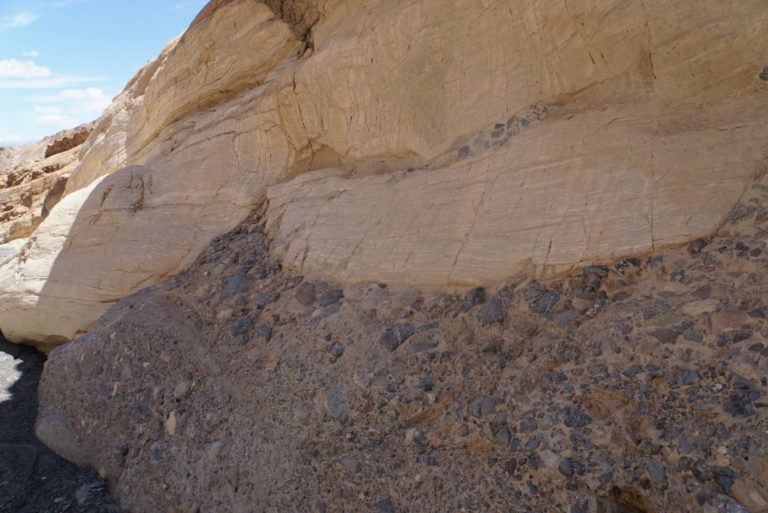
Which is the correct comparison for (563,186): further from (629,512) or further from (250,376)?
(250,376)

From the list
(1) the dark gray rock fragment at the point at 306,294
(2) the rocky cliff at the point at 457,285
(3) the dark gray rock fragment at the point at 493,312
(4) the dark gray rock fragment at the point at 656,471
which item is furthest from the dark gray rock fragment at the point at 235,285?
(4) the dark gray rock fragment at the point at 656,471

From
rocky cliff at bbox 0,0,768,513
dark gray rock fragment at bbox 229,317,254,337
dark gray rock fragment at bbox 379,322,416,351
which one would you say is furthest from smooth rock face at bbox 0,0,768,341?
dark gray rock fragment at bbox 229,317,254,337

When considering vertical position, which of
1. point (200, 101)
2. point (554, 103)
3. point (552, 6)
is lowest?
point (554, 103)

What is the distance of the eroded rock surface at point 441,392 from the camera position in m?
1.97

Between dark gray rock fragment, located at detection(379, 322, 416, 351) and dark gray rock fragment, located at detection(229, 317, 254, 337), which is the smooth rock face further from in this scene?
dark gray rock fragment, located at detection(229, 317, 254, 337)

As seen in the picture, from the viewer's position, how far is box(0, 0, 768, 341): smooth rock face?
2.49 meters

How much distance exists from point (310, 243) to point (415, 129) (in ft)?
3.39

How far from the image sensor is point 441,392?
8.58ft

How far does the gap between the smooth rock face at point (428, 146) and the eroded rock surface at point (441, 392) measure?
0.21 m

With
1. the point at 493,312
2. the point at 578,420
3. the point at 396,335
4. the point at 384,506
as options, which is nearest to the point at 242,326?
the point at 396,335

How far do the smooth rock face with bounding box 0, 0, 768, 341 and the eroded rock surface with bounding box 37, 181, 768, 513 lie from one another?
8.1 inches

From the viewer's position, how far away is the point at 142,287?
15.1 ft

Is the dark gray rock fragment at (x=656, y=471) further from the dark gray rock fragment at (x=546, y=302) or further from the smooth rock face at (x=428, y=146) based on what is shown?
the smooth rock face at (x=428, y=146)

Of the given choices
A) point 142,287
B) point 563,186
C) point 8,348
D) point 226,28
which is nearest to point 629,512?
point 563,186
